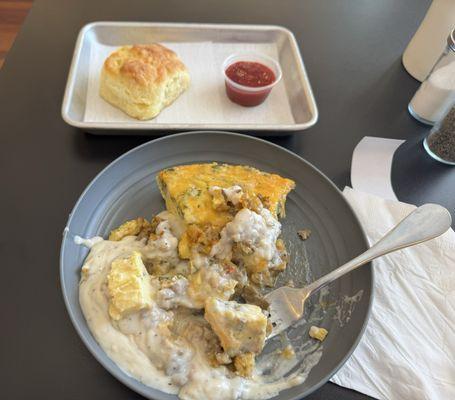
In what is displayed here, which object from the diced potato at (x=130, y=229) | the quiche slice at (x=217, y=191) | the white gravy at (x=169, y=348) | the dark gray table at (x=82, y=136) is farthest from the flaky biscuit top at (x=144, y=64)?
the white gravy at (x=169, y=348)

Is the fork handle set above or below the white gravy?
above

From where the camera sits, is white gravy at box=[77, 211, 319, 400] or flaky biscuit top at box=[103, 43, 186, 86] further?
flaky biscuit top at box=[103, 43, 186, 86]

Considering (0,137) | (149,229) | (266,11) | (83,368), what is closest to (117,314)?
(83,368)

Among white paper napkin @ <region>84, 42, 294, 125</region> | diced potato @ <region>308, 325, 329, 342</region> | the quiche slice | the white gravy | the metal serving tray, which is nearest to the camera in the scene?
the white gravy

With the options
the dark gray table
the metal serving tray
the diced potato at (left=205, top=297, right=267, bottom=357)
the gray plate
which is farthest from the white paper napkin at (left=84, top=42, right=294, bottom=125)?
the diced potato at (left=205, top=297, right=267, bottom=357)

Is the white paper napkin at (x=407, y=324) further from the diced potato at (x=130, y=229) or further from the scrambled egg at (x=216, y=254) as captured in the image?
the diced potato at (x=130, y=229)

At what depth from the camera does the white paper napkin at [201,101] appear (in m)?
1.58

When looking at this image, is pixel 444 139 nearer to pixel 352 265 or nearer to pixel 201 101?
pixel 352 265

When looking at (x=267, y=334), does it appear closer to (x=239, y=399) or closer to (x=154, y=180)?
(x=239, y=399)

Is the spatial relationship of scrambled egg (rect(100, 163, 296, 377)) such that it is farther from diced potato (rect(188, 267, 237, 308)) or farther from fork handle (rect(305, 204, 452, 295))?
fork handle (rect(305, 204, 452, 295))

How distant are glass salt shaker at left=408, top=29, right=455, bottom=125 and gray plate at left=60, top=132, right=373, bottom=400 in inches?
24.7

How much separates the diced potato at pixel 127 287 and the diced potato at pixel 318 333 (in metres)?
0.45

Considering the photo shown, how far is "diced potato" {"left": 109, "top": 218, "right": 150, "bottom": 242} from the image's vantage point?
1.18 metres

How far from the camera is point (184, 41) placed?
1.86 metres
